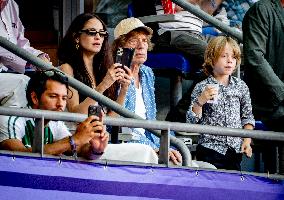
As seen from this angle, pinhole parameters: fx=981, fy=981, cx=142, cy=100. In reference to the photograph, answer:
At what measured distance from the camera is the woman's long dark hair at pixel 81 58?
669 centimetres

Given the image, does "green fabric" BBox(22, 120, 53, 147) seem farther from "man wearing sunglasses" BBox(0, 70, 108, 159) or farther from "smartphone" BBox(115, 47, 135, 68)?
"smartphone" BBox(115, 47, 135, 68)

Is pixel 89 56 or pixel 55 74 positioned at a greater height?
pixel 89 56

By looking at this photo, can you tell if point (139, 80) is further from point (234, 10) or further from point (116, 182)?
point (234, 10)

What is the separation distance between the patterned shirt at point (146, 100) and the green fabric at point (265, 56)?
835 mm

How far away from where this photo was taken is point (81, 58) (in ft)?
22.2

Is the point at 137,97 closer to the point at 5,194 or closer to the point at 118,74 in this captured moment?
the point at 118,74

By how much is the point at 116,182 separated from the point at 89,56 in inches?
66.3

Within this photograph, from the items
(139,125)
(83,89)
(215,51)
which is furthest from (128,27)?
(139,125)

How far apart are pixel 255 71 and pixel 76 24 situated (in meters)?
1.48

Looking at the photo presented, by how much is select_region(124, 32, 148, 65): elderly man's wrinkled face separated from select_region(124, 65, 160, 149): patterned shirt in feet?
0.45

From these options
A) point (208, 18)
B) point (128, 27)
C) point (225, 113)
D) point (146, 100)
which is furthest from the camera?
point (208, 18)

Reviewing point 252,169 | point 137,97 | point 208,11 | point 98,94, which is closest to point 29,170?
point 98,94

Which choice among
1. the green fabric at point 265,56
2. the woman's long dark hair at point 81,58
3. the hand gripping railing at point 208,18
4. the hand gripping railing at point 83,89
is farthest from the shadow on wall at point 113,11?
the green fabric at point 265,56

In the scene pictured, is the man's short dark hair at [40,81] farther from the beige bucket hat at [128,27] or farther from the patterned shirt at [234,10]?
the patterned shirt at [234,10]
